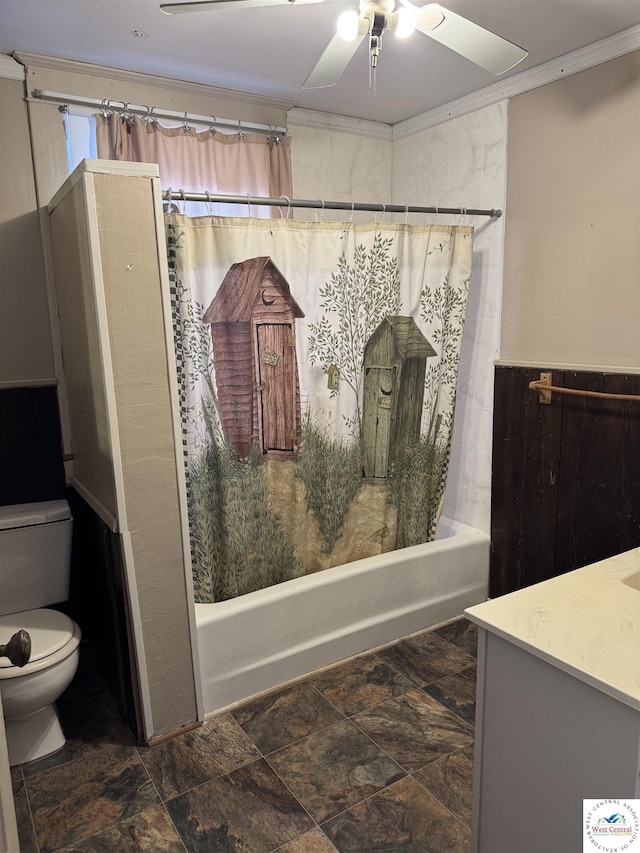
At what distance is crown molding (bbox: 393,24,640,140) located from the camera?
6.75 ft

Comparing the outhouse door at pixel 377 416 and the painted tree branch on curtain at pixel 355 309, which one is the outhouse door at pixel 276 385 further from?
the outhouse door at pixel 377 416

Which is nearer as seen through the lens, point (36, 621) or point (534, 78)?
point (36, 621)

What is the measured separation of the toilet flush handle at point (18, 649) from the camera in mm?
985

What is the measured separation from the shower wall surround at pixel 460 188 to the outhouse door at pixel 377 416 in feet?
1.80

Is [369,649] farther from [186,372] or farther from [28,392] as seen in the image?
[28,392]

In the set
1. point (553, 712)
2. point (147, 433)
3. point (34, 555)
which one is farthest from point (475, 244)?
point (34, 555)

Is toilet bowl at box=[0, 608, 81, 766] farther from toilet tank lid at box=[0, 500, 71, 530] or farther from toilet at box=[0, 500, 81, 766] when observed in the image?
toilet tank lid at box=[0, 500, 71, 530]

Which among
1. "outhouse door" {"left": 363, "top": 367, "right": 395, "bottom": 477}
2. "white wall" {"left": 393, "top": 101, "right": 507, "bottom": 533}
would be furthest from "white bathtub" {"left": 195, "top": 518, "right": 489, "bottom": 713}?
"outhouse door" {"left": 363, "top": 367, "right": 395, "bottom": 477}

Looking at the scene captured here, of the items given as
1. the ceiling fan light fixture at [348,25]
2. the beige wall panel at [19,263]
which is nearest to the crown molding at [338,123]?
the beige wall panel at [19,263]

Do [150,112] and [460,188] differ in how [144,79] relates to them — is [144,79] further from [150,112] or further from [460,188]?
[460,188]

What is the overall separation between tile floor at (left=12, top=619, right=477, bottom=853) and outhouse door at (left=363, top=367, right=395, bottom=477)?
34.2 inches

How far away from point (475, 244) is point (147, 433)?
177 cm

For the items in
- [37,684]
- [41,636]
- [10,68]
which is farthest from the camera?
[10,68]

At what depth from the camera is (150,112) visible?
239 centimetres
